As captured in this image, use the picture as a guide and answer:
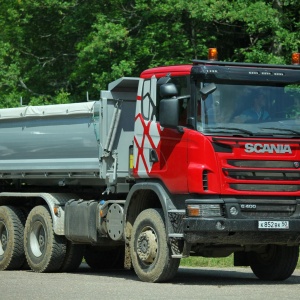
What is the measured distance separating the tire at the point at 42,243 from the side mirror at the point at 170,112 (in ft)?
13.6

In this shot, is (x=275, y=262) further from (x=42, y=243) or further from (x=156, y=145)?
(x=42, y=243)

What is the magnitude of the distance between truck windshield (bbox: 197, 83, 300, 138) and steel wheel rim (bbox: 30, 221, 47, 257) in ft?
16.1

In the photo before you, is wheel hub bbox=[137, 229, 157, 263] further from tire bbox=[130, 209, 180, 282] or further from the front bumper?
the front bumper

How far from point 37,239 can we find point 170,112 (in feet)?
16.4

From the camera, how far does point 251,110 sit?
15688 millimetres

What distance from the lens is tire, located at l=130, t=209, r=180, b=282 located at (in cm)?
1584

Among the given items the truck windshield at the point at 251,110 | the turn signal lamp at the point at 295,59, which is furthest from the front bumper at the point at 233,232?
the turn signal lamp at the point at 295,59

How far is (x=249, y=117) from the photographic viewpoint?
616 inches

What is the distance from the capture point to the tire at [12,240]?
19969 millimetres

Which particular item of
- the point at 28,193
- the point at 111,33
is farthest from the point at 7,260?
the point at 111,33

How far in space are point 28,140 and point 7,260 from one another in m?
2.06

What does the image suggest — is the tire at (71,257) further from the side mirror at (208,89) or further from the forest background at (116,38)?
the forest background at (116,38)

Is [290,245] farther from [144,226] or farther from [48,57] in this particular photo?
[48,57]

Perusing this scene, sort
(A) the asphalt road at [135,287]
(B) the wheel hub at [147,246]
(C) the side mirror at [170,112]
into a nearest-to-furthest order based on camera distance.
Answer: (A) the asphalt road at [135,287], (C) the side mirror at [170,112], (B) the wheel hub at [147,246]
